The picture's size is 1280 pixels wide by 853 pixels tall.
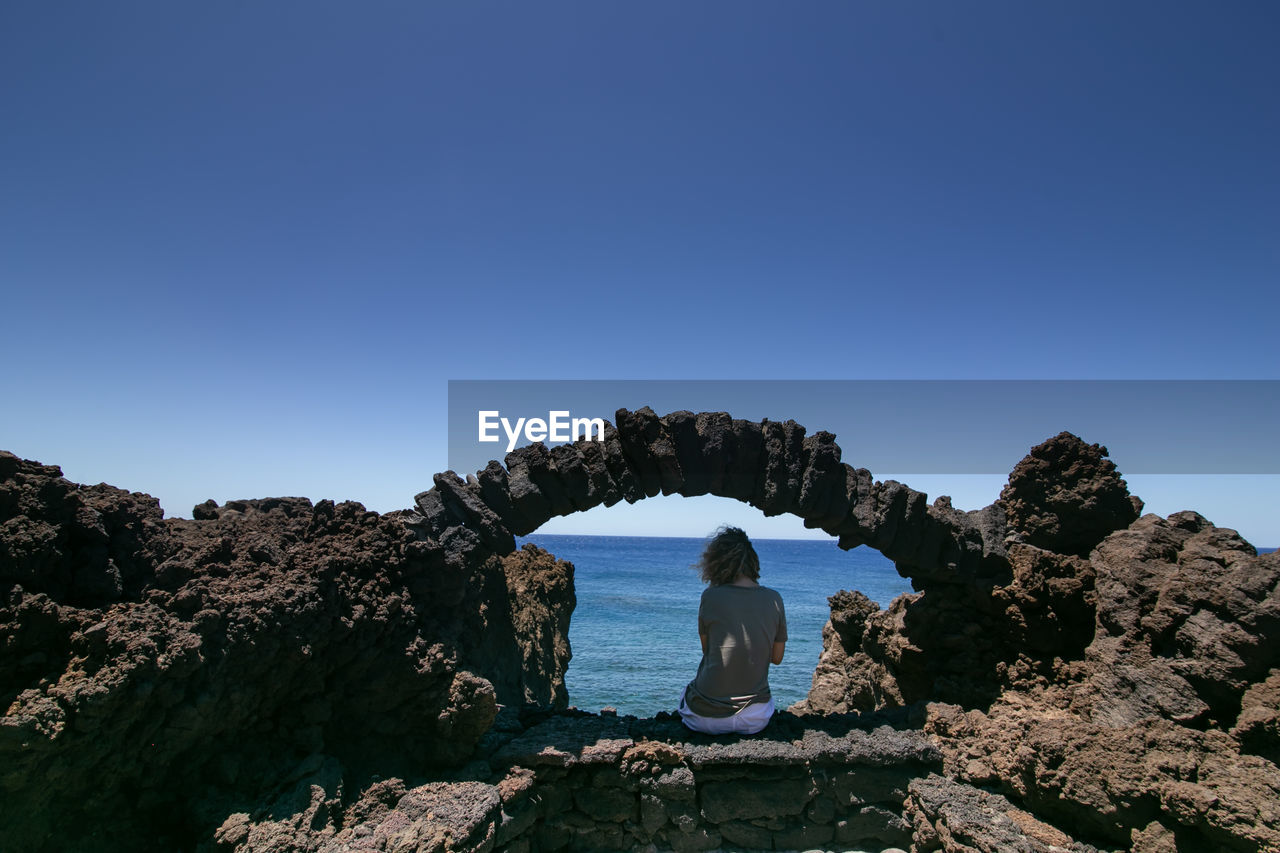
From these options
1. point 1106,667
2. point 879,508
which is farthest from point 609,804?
point 1106,667

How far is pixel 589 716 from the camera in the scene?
6059 millimetres

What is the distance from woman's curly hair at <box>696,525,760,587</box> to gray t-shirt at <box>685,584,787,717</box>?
10 cm

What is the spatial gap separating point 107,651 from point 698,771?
158 inches

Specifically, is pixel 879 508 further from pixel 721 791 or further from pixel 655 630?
pixel 655 630

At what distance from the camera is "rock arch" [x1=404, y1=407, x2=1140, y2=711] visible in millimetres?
5625

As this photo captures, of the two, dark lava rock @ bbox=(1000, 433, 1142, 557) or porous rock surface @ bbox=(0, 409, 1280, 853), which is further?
dark lava rock @ bbox=(1000, 433, 1142, 557)

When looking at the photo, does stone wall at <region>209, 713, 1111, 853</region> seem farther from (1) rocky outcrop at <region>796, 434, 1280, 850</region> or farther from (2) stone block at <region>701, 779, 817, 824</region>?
(1) rocky outcrop at <region>796, 434, 1280, 850</region>

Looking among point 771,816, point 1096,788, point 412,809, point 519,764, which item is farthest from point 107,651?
point 1096,788

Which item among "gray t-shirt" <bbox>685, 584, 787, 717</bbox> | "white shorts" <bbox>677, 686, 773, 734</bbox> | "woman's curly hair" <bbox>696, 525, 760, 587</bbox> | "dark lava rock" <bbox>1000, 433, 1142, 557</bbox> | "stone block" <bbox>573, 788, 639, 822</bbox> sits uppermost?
"dark lava rock" <bbox>1000, 433, 1142, 557</bbox>

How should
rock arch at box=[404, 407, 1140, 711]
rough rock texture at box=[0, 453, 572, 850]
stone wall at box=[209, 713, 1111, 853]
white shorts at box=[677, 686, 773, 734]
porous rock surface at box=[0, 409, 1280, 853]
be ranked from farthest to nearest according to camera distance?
rock arch at box=[404, 407, 1140, 711]
white shorts at box=[677, 686, 773, 734]
stone wall at box=[209, 713, 1111, 853]
porous rock surface at box=[0, 409, 1280, 853]
rough rock texture at box=[0, 453, 572, 850]

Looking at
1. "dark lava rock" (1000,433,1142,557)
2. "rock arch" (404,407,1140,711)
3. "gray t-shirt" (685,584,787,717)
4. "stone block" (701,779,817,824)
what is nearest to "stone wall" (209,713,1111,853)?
"stone block" (701,779,817,824)

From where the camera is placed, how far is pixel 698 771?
5.23m

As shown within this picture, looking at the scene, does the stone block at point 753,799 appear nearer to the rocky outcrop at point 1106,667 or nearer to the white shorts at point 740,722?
the white shorts at point 740,722

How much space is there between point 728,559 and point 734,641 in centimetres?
64
